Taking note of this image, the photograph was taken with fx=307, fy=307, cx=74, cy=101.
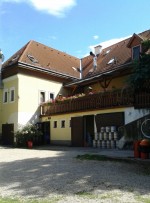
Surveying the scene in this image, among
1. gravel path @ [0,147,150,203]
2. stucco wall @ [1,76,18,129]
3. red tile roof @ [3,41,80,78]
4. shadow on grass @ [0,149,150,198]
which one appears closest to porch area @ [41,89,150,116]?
stucco wall @ [1,76,18,129]

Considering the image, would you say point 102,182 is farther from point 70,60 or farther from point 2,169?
point 70,60

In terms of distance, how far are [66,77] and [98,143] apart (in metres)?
10.4

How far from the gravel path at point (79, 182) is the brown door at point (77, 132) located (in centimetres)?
1146

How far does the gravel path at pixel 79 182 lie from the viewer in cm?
766

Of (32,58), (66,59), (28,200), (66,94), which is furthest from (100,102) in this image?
(28,200)

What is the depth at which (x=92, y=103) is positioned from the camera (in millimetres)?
23750

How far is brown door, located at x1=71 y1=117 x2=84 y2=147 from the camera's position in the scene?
24.6m

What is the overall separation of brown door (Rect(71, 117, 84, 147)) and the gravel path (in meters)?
11.5

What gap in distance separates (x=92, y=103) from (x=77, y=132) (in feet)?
9.66

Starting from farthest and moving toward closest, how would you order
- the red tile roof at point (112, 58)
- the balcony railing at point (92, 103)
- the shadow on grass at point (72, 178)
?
the red tile roof at point (112, 58) → the balcony railing at point (92, 103) → the shadow on grass at point (72, 178)

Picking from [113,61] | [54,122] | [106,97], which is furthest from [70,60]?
[106,97]

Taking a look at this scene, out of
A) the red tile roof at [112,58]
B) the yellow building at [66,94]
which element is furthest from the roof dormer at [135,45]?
the red tile roof at [112,58]

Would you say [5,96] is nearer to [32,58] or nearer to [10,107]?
A: [10,107]

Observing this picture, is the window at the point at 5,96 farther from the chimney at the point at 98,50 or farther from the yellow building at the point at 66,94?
the chimney at the point at 98,50
